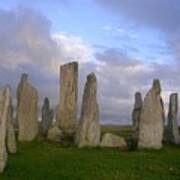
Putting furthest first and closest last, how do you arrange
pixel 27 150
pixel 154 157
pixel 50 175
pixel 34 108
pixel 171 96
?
pixel 171 96
pixel 34 108
pixel 27 150
pixel 154 157
pixel 50 175

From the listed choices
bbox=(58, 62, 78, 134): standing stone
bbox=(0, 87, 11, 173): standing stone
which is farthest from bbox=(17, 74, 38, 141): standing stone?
bbox=(0, 87, 11, 173): standing stone

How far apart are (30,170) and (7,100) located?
11.2ft

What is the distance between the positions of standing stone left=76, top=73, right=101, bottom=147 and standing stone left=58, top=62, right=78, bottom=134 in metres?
5.76

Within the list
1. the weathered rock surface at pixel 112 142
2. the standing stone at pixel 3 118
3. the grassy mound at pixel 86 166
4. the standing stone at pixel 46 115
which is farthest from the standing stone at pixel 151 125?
the standing stone at pixel 3 118

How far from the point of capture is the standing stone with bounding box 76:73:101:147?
4262 cm

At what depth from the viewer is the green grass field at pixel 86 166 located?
88.1 feet

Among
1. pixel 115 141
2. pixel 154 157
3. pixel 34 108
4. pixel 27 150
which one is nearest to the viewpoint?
pixel 154 157

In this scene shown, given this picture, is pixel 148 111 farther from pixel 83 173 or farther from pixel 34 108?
pixel 83 173

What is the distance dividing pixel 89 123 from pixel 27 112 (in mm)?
5631

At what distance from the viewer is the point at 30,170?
28.2 metres

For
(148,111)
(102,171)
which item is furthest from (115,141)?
(102,171)

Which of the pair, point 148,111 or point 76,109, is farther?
point 76,109

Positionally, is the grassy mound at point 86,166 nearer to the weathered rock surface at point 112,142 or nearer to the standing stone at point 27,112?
the weathered rock surface at point 112,142

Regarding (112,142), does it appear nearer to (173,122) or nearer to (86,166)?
(173,122)
